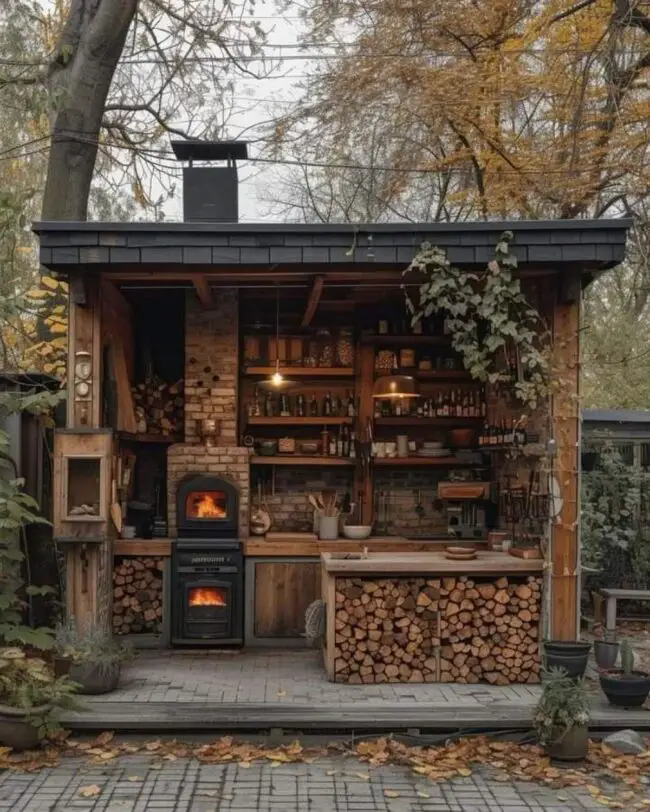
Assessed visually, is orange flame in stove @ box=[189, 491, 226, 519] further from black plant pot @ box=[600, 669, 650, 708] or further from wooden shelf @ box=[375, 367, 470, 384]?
black plant pot @ box=[600, 669, 650, 708]

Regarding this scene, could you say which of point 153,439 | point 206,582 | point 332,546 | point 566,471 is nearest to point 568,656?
point 566,471

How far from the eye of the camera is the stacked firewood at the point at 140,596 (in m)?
7.40

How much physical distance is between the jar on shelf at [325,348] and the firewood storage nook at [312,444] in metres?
0.03

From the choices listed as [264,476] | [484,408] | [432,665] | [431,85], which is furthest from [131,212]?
[432,665]

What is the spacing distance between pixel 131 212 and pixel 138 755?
9.91 metres

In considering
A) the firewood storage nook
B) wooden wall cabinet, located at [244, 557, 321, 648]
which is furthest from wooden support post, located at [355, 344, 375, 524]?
wooden wall cabinet, located at [244, 557, 321, 648]

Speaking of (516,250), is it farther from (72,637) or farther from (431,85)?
(431,85)

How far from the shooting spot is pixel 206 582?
7.33 metres

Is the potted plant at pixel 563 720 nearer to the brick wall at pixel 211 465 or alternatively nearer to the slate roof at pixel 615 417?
the brick wall at pixel 211 465

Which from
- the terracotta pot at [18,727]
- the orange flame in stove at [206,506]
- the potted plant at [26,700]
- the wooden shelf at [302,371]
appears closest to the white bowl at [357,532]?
the orange flame in stove at [206,506]

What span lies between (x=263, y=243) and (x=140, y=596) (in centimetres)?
323

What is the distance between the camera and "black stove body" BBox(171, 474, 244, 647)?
7.28m

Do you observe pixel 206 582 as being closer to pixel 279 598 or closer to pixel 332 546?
pixel 279 598

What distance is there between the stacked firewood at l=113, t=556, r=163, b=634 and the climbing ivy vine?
3172 millimetres
